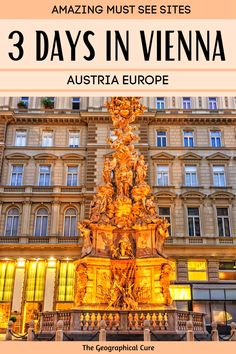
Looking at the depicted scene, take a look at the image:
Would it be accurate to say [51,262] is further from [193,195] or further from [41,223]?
[193,195]

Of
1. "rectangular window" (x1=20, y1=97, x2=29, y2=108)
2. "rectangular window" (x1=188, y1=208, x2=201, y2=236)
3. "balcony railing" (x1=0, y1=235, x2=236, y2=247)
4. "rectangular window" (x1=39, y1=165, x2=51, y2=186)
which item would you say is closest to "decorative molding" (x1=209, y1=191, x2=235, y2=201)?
"rectangular window" (x1=188, y1=208, x2=201, y2=236)

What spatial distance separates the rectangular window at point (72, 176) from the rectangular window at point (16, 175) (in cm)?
379

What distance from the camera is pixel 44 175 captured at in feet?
94.0

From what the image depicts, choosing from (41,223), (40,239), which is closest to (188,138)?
(41,223)

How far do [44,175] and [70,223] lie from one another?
462 centimetres

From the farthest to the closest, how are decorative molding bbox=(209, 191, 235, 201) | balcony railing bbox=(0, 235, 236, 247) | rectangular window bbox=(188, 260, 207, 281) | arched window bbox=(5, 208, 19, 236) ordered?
decorative molding bbox=(209, 191, 235, 201) → arched window bbox=(5, 208, 19, 236) → balcony railing bbox=(0, 235, 236, 247) → rectangular window bbox=(188, 260, 207, 281)

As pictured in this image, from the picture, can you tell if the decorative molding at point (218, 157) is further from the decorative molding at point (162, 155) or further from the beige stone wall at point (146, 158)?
the decorative molding at point (162, 155)

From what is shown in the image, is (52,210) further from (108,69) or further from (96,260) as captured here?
(108,69)

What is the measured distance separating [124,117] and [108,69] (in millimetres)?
11592

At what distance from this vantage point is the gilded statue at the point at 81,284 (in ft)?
43.2

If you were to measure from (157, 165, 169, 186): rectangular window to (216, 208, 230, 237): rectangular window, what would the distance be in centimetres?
456

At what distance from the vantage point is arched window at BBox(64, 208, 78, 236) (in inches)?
1049

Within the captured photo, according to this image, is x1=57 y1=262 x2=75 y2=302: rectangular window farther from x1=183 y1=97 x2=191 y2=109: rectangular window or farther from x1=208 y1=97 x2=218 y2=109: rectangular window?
x1=208 y1=97 x2=218 y2=109: rectangular window

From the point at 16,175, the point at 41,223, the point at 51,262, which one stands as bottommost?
the point at 51,262
